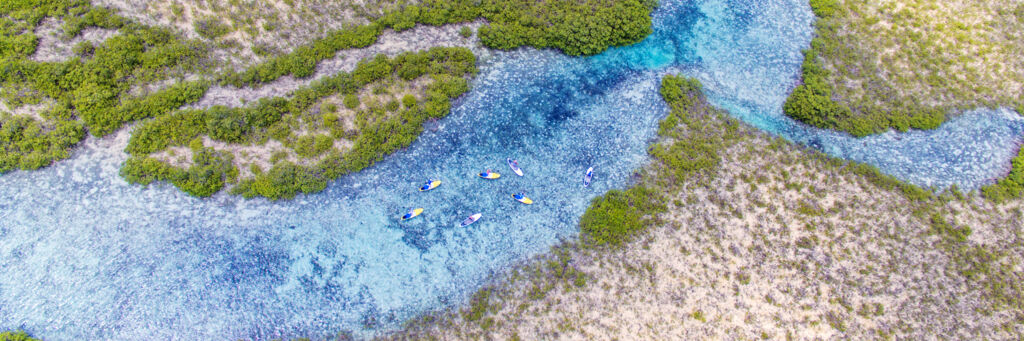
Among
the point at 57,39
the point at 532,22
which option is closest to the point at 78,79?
the point at 57,39

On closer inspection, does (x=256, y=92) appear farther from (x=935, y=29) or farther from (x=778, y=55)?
(x=935, y=29)

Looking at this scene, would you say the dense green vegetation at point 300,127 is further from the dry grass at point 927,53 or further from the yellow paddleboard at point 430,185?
the dry grass at point 927,53

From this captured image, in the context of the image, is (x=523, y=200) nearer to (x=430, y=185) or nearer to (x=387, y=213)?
(x=430, y=185)

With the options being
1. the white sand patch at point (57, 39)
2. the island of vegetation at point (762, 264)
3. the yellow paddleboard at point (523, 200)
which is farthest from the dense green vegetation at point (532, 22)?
the white sand patch at point (57, 39)

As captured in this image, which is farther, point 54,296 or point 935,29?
point 935,29

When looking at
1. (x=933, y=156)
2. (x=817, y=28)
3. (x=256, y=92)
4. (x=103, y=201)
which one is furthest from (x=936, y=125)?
(x=103, y=201)

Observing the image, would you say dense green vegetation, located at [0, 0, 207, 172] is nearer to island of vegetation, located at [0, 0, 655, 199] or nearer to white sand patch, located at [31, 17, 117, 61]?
island of vegetation, located at [0, 0, 655, 199]
